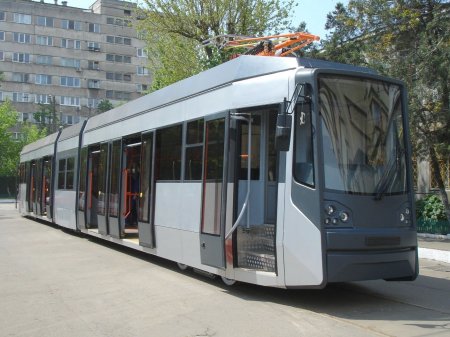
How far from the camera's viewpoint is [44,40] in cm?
7762

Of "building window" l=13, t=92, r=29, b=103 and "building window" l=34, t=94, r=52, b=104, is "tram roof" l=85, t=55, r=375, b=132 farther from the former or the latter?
"building window" l=34, t=94, r=52, b=104

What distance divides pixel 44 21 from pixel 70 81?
29.1 feet

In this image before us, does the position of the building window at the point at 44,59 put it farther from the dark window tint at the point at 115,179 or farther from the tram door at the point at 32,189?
the dark window tint at the point at 115,179

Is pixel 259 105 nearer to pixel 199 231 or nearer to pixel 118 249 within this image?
pixel 199 231

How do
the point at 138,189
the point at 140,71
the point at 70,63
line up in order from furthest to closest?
the point at 140,71 < the point at 70,63 < the point at 138,189

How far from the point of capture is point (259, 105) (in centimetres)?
786

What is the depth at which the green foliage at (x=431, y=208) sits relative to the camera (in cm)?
1767

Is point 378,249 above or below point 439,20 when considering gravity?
below

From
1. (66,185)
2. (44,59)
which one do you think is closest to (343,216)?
(66,185)

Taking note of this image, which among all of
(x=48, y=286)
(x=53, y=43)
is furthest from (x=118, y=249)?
(x=53, y=43)

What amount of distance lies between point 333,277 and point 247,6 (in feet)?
52.1

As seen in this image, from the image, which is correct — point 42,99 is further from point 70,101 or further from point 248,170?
point 248,170

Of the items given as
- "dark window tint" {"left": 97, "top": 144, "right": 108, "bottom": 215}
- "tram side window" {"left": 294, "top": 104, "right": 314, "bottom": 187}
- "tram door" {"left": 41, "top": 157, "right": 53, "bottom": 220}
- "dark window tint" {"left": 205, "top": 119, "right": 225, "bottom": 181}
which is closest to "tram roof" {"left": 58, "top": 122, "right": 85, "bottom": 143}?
"tram door" {"left": 41, "top": 157, "right": 53, "bottom": 220}


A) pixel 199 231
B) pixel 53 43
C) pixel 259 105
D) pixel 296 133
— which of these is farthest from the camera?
pixel 53 43
